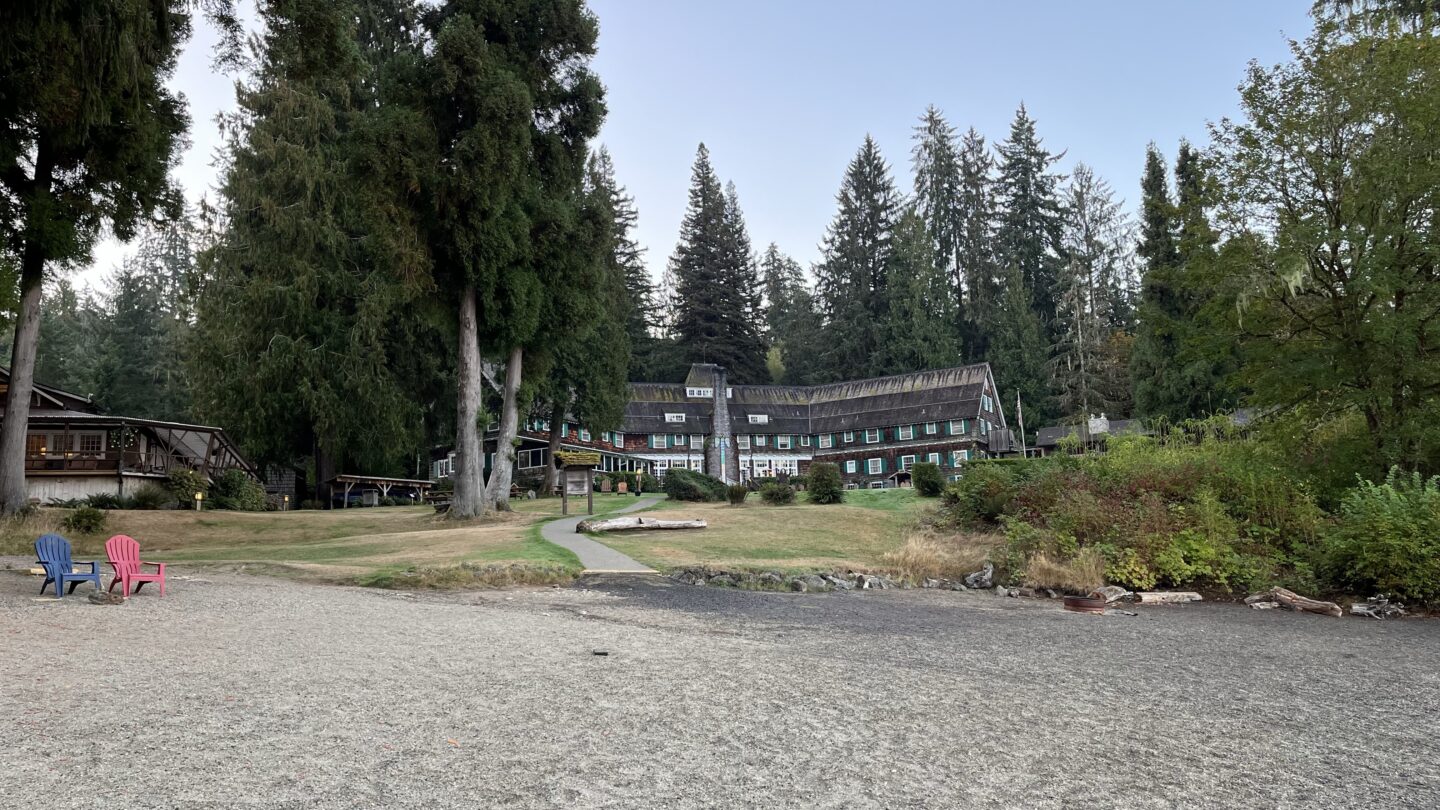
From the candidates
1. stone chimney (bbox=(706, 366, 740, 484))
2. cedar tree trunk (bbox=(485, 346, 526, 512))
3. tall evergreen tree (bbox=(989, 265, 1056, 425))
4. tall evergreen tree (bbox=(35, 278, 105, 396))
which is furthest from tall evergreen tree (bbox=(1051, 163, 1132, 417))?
tall evergreen tree (bbox=(35, 278, 105, 396))

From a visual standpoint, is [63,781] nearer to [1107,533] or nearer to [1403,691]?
[1403,691]

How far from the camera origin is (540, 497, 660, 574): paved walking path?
53.9 ft

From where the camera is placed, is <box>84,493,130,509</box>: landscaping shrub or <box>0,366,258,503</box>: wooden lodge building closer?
<box>84,493,130,509</box>: landscaping shrub

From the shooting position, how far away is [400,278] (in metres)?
27.0

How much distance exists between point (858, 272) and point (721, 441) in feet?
95.2

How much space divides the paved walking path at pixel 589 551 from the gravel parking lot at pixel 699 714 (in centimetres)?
624

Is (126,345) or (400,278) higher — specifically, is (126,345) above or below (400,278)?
above

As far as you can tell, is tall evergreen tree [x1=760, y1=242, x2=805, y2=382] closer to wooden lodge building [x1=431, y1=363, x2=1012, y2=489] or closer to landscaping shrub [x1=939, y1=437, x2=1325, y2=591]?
wooden lodge building [x1=431, y1=363, x2=1012, y2=489]

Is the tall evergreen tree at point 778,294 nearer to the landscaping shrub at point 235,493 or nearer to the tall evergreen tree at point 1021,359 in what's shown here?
the tall evergreen tree at point 1021,359

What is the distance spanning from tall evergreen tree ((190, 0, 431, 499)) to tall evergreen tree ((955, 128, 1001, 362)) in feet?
187

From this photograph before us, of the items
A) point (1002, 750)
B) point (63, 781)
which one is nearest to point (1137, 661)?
point (1002, 750)

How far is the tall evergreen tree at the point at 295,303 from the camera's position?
→ 38.9m

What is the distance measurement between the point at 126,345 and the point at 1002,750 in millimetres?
82985

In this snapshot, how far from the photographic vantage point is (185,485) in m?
33.2
